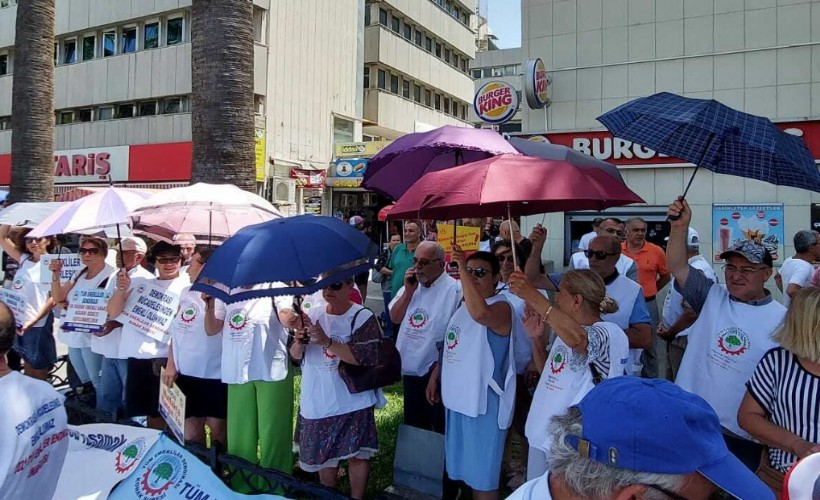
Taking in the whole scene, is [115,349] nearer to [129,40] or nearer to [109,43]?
[129,40]

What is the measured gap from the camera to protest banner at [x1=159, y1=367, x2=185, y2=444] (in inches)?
147

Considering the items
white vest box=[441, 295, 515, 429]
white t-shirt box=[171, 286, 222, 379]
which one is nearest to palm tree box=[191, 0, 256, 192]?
white t-shirt box=[171, 286, 222, 379]

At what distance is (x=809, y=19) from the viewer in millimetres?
8828

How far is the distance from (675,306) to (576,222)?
6.43 m

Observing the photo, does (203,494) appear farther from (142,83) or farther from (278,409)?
(142,83)

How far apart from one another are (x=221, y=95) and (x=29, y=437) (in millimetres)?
4396

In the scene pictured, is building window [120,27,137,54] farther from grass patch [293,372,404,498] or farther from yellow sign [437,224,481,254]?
yellow sign [437,224,481,254]

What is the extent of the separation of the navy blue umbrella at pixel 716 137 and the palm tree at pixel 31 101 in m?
10.9

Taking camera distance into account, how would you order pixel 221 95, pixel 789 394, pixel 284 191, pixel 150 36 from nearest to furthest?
pixel 789 394, pixel 221 95, pixel 284 191, pixel 150 36

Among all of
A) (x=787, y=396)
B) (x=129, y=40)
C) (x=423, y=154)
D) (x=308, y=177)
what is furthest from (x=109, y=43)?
(x=787, y=396)

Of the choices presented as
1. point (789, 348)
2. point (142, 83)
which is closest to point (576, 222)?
point (789, 348)

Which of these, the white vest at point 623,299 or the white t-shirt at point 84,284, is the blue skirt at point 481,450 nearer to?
the white vest at point 623,299

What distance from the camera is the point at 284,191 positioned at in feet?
73.5

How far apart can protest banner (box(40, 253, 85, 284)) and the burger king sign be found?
24.7 ft
